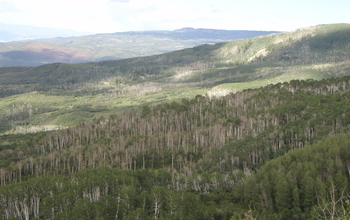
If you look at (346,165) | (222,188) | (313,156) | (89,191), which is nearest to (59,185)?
(89,191)

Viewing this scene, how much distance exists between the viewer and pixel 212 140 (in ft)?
467

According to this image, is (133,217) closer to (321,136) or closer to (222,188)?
(222,188)

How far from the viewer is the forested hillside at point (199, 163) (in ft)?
220

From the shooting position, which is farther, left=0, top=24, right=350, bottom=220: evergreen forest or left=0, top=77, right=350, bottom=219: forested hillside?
left=0, top=77, right=350, bottom=219: forested hillside

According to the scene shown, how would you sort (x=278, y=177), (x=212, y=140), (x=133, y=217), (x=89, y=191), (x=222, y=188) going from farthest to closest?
(x=212, y=140) → (x=222, y=188) → (x=89, y=191) → (x=278, y=177) → (x=133, y=217)

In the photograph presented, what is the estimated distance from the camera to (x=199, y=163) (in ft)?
390

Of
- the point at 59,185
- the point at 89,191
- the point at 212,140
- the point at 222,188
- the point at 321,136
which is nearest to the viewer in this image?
the point at 89,191

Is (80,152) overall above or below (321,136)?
below

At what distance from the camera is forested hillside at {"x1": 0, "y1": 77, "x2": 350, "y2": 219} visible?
220ft

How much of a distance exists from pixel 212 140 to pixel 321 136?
49.0 m

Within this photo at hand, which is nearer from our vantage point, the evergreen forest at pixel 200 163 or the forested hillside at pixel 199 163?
the evergreen forest at pixel 200 163

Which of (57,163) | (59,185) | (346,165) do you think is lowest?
(57,163)

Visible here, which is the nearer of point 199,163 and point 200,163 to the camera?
point 200,163

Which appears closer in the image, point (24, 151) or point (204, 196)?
point (204, 196)
